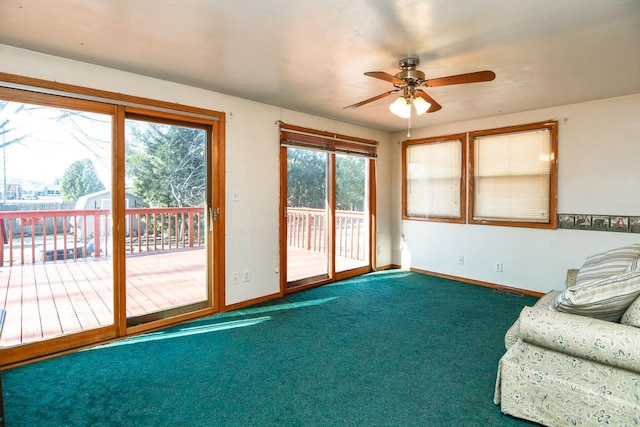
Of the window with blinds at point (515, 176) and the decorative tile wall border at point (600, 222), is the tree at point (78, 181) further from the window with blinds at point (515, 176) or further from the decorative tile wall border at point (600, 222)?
the decorative tile wall border at point (600, 222)

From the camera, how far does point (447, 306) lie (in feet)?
12.9

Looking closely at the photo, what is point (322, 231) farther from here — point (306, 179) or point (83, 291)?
point (83, 291)

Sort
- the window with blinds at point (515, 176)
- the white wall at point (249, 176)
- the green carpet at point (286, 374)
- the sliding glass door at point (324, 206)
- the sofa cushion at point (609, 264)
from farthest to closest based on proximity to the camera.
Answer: the sliding glass door at point (324, 206)
the window with blinds at point (515, 176)
the white wall at point (249, 176)
the sofa cushion at point (609, 264)
the green carpet at point (286, 374)

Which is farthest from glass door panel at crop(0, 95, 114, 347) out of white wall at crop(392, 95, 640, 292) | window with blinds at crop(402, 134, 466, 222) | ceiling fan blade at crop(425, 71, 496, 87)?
white wall at crop(392, 95, 640, 292)

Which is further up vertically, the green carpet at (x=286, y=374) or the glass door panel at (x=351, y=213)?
the glass door panel at (x=351, y=213)

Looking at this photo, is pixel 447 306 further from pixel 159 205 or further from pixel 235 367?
pixel 159 205

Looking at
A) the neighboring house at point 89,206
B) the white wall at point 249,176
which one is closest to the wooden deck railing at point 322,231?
the white wall at point 249,176

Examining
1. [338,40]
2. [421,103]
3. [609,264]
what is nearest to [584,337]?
[609,264]

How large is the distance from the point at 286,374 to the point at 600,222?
12.5ft

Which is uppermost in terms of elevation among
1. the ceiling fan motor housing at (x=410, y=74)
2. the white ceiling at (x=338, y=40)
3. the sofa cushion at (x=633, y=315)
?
the white ceiling at (x=338, y=40)

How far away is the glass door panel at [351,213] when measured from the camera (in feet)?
17.0

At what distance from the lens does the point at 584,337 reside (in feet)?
5.80

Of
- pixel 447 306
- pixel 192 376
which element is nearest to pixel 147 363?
pixel 192 376

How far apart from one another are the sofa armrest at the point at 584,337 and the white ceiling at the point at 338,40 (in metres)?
1.73
